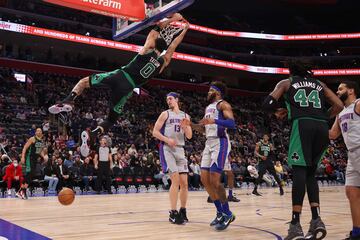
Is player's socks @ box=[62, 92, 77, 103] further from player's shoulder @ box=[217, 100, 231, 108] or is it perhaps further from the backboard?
the backboard

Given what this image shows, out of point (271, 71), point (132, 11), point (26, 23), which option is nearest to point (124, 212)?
point (132, 11)

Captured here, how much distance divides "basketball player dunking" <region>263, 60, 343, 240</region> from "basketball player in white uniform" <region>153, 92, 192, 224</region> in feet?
6.57

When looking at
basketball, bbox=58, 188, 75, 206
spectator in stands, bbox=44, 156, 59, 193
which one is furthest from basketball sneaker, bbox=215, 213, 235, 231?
spectator in stands, bbox=44, 156, 59, 193

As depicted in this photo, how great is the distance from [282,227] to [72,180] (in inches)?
347

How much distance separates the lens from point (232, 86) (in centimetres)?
3641

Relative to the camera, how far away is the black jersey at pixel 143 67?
18.1 ft

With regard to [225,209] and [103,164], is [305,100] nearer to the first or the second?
[225,209]

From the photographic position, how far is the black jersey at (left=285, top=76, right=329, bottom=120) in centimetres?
448

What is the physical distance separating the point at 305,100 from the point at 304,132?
1.20ft

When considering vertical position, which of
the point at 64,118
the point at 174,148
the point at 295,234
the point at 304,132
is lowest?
the point at 295,234

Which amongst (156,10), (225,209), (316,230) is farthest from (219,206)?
(156,10)

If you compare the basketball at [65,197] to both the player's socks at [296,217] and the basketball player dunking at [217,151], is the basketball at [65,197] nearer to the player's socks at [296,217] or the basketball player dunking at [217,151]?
the basketball player dunking at [217,151]

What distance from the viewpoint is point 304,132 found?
4.41 metres

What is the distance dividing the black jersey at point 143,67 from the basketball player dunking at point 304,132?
1845 millimetres
